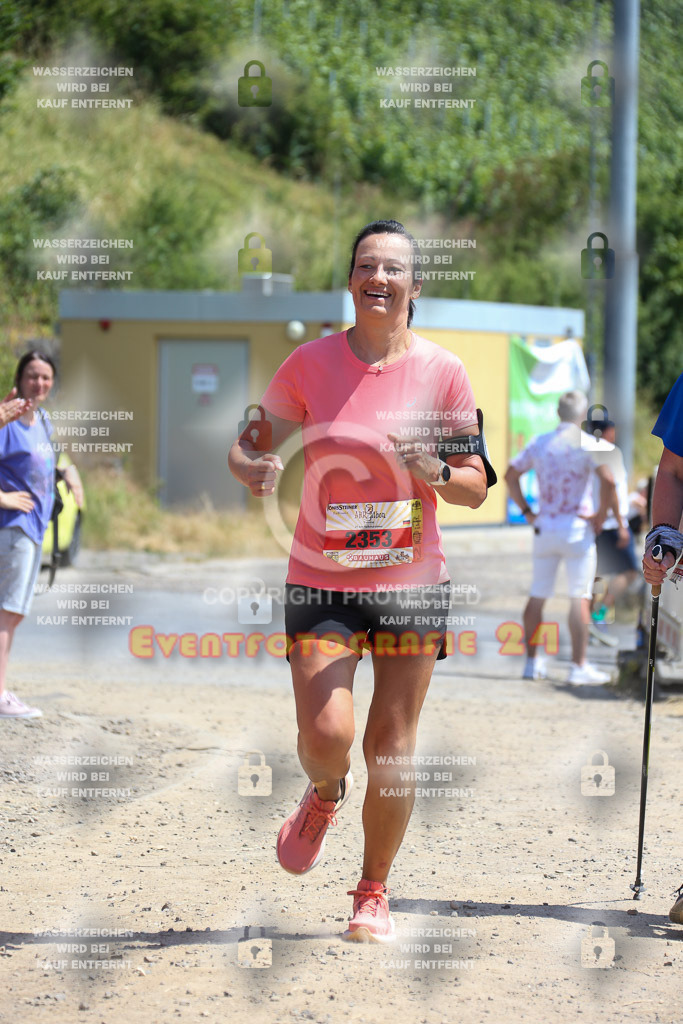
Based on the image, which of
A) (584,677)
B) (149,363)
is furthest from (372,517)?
(149,363)

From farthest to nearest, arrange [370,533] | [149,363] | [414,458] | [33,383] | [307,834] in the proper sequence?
[149,363] → [33,383] → [307,834] → [370,533] → [414,458]

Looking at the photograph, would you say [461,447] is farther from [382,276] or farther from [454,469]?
[382,276]

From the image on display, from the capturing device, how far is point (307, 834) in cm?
437

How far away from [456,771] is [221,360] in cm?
1244

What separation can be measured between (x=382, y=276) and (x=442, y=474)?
0.61 m

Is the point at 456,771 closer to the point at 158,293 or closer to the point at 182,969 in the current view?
the point at 182,969

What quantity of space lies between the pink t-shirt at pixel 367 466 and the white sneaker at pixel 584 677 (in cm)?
547

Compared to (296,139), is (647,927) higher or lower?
lower

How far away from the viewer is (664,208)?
35812mm

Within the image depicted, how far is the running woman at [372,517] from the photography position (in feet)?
13.5

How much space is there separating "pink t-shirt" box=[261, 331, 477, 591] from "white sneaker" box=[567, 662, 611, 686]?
5.47 metres

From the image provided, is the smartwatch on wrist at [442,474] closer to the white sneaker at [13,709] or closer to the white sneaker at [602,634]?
the white sneaker at [13,709]

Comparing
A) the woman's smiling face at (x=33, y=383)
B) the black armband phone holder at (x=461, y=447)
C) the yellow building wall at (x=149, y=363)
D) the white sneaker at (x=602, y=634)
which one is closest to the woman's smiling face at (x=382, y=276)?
the black armband phone holder at (x=461, y=447)

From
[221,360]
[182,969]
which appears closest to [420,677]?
[182,969]
